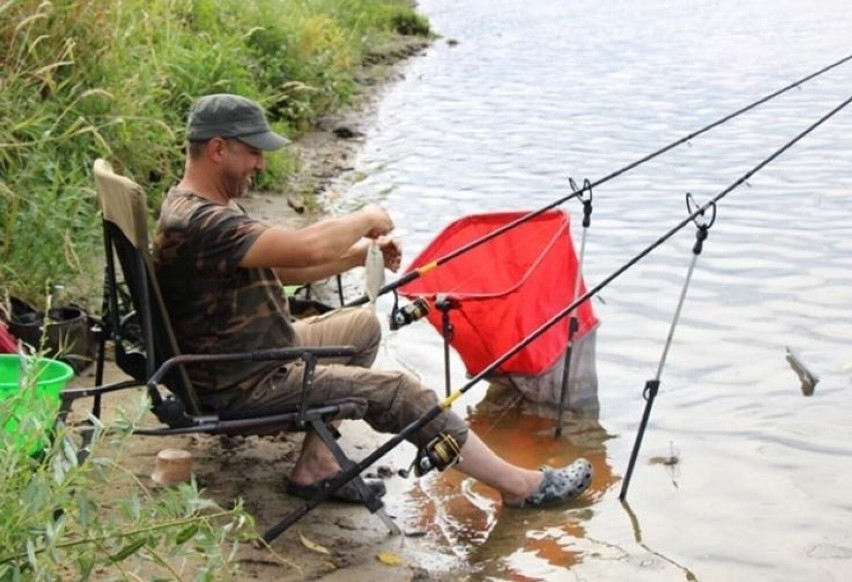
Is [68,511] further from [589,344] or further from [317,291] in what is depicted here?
[317,291]

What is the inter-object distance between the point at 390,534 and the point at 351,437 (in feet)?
3.02

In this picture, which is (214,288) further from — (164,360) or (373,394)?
(373,394)

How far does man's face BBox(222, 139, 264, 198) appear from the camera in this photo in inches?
164

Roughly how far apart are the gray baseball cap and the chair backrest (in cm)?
31

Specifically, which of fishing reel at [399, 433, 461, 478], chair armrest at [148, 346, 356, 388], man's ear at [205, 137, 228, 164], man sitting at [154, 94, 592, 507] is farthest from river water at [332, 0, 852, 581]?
man's ear at [205, 137, 228, 164]

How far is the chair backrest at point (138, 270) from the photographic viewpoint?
3.80 metres

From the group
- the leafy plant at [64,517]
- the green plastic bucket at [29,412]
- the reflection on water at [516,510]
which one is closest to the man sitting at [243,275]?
the reflection on water at [516,510]

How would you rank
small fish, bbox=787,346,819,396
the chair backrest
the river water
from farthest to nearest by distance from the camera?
small fish, bbox=787,346,819,396 → the river water → the chair backrest

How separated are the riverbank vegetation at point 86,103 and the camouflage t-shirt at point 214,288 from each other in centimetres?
145

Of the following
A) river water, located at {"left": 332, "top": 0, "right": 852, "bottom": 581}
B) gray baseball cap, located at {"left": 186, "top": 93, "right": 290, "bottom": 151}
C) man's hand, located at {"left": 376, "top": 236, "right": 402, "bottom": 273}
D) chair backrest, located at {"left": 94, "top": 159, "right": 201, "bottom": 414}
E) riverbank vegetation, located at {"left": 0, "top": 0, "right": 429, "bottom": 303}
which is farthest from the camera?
riverbank vegetation, located at {"left": 0, "top": 0, "right": 429, "bottom": 303}

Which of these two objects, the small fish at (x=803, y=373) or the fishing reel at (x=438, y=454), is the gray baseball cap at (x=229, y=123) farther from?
the small fish at (x=803, y=373)

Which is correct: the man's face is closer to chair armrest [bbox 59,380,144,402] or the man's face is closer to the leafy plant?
chair armrest [bbox 59,380,144,402]

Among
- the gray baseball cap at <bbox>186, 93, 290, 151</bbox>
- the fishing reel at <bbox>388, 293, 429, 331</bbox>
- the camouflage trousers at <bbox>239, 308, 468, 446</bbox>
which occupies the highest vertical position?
the gray baseball cap at <bbox>186, 93, 290, 151</bbox>

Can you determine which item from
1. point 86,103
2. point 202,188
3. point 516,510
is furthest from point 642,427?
point 86,103
